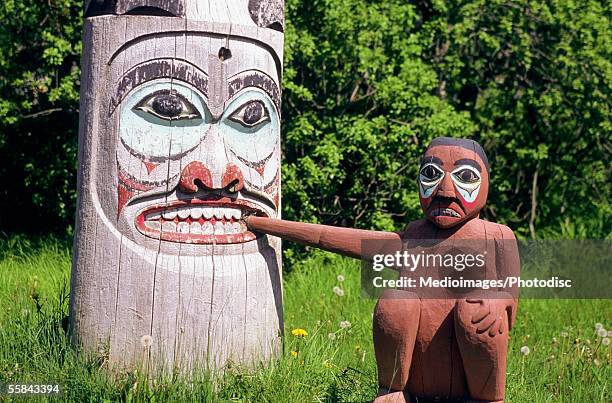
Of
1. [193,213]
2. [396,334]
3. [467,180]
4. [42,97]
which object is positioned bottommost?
[396,334]

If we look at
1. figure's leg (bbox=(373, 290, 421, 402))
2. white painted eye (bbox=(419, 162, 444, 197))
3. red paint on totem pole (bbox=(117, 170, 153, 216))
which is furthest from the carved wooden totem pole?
white painted eye (bbox=(419, 162, 444, 197))

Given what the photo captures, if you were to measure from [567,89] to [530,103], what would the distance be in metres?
0.38

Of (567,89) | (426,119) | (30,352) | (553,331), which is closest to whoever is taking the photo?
(30,352)

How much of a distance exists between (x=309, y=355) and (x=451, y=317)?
1001 millimetres

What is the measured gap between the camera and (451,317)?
376 cm

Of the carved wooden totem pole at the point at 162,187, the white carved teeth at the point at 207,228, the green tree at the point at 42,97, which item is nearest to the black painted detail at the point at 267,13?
the carved wooden totem pole at the point at 162,187

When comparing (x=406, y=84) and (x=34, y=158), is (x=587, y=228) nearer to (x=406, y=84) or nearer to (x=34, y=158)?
(x=406, y=84)

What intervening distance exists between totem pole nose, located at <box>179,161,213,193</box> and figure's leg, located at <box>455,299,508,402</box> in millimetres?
1302

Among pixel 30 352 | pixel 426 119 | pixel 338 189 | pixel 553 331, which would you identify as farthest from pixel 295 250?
pixel 30 352

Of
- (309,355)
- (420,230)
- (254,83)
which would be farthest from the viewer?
(309,355)

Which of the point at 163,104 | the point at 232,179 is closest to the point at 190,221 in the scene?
the point at 232,179

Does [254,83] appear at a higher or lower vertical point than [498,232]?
higher

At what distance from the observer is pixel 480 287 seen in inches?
151

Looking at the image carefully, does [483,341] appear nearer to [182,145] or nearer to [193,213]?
[193,213]
